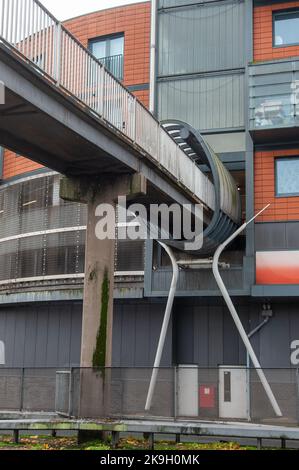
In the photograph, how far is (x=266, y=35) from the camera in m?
25.2

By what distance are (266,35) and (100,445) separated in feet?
56.5

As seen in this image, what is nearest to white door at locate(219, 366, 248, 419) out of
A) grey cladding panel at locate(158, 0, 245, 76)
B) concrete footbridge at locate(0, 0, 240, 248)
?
concrete footbridge at locate(0, 0, 240, 248)

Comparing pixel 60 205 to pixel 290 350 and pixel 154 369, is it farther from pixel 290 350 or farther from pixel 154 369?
pixel 154 369

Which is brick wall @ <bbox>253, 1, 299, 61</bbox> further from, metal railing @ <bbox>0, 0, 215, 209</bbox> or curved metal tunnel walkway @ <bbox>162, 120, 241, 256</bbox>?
metal railing @ <bbox>0, 0, 215, 209</bbox>

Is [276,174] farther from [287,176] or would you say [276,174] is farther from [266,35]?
[266,35]

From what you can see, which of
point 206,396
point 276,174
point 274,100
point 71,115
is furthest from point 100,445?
point 274,100

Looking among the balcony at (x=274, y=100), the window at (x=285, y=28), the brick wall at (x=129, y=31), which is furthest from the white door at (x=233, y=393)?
the brick wall at (x=129, y=31)

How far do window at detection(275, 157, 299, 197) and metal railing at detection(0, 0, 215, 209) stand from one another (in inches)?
222

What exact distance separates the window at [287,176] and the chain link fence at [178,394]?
366 inches

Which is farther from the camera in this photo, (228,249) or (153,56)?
(153,56)

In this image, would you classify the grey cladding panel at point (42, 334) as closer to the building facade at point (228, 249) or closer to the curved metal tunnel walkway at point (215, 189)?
the building facade at point (228, 249)

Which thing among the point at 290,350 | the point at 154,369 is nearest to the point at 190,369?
the point at 154,369

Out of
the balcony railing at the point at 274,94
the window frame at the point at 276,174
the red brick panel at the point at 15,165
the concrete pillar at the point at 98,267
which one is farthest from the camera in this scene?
the red brick panel at the point at 15,165

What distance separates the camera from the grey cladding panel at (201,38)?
25812 mm
